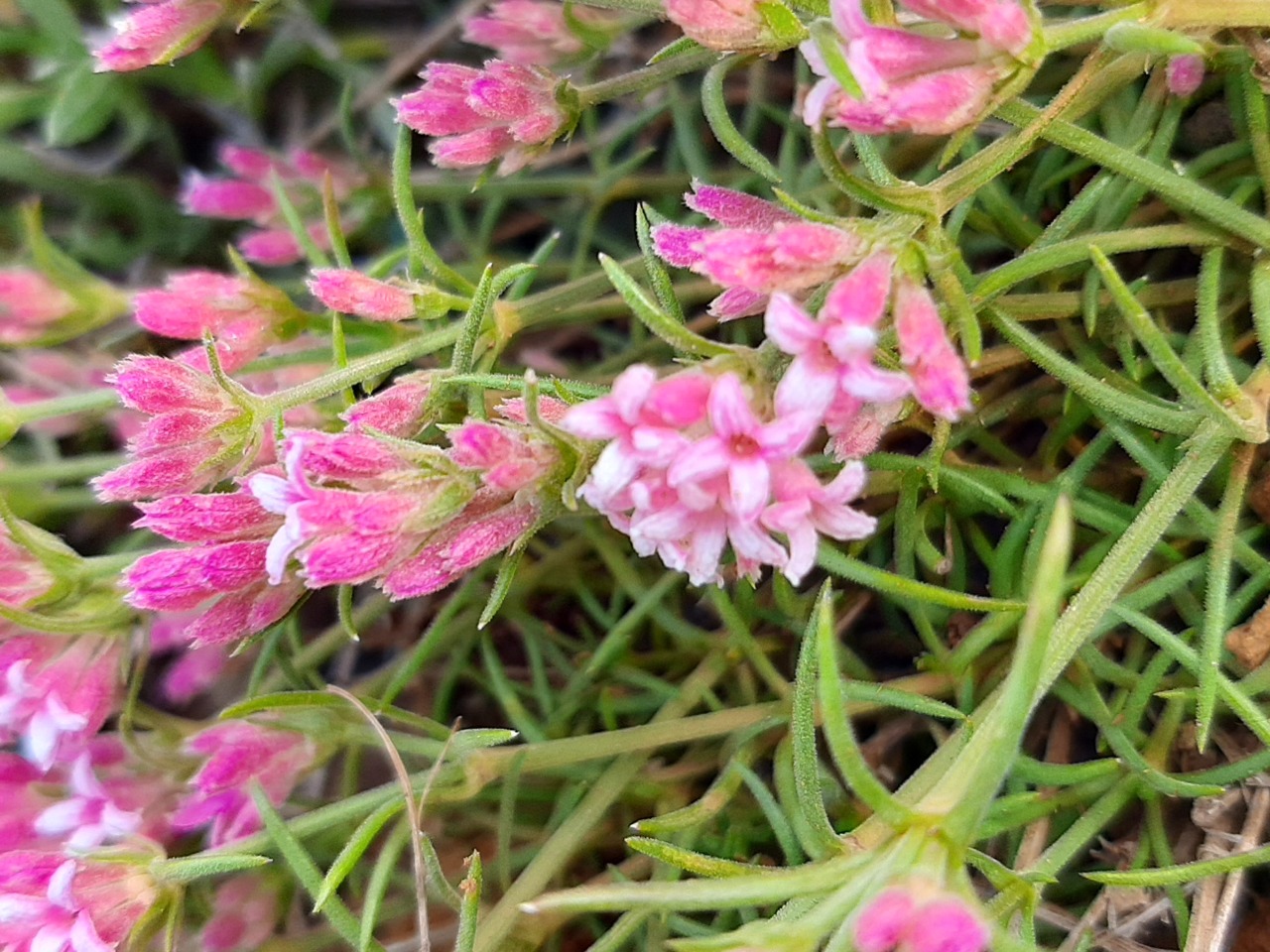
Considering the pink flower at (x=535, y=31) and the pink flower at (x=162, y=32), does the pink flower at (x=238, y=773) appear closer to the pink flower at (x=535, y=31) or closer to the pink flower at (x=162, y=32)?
the pink flower at (x=162, y=32)

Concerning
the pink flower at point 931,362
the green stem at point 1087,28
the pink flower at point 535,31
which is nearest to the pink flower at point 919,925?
the pink flower at point 931,362

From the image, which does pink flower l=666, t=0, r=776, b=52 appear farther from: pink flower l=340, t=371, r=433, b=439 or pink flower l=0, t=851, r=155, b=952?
pink flower l=0, t=851, r=155, b=952

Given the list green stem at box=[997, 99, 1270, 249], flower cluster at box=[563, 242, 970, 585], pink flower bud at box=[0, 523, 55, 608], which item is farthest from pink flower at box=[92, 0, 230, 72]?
green stem at box=[997, 99, 1270, 249]

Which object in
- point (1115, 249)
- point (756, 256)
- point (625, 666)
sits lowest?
point (625, 666)

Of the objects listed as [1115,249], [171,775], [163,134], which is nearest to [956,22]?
[1115,249]

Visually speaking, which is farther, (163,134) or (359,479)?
(163,134)

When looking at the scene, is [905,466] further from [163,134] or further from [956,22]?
[163,134]

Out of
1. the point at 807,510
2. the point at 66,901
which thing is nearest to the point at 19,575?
the point at 66,901
